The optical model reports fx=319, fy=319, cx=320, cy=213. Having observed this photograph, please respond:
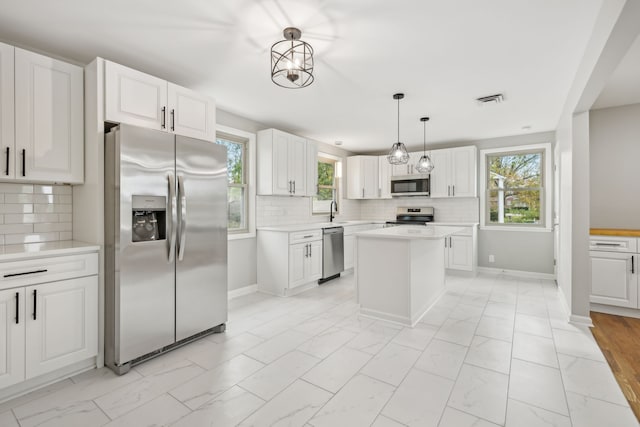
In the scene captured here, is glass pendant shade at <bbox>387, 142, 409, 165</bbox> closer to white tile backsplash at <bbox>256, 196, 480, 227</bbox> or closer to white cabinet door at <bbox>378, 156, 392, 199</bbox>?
white tile backsplash at <bbox>256, 196, 480, 227</bbox>

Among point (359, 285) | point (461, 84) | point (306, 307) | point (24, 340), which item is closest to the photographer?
point (24, 340)

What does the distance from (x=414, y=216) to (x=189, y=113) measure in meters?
4.58

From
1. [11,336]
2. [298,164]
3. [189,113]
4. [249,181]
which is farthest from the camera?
[298,164]

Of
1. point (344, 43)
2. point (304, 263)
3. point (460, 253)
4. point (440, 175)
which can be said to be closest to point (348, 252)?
point (304, 263)

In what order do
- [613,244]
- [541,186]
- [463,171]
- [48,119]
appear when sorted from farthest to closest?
[463,171] → [541,186] → [613,244] → [48,119]

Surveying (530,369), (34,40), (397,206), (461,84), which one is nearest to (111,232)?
(34,40)

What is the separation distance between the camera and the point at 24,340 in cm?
202

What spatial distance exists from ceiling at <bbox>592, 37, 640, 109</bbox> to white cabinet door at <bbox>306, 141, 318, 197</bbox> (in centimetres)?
360

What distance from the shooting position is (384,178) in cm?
647

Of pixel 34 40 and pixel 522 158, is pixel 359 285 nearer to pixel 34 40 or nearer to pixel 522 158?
pixel 34 40

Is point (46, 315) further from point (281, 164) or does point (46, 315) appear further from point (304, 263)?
point (281, 164)

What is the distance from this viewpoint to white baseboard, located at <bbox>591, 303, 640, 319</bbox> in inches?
136

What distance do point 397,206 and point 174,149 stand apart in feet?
16.2

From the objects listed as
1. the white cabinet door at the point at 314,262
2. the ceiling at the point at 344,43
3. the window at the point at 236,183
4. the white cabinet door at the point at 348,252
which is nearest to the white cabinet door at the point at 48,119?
the ceiling at the point at 344,43
